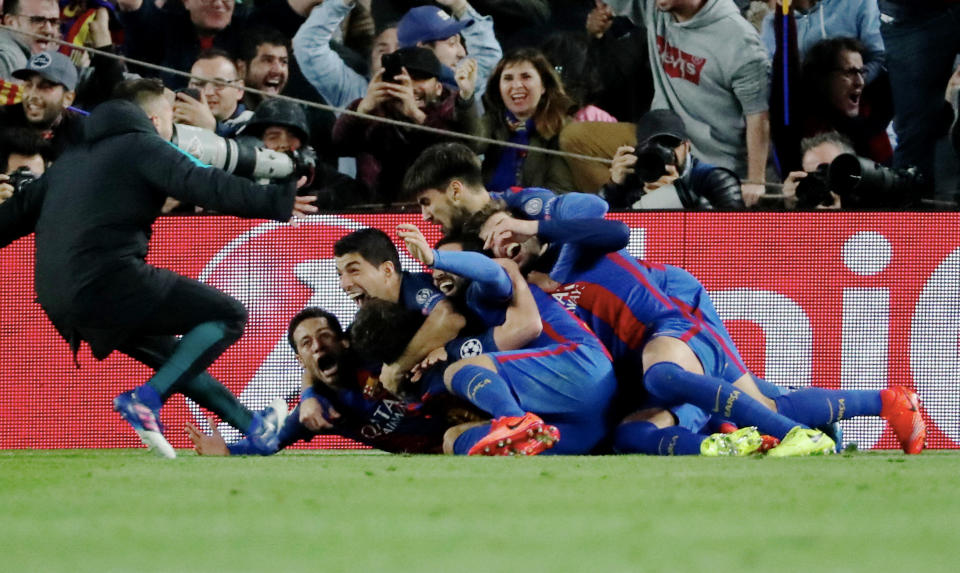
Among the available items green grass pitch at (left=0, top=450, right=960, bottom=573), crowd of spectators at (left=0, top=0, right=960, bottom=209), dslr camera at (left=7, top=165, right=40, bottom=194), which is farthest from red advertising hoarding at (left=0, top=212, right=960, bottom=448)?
green grass pitch at (left=0, top=450, right=960, bottom=573)

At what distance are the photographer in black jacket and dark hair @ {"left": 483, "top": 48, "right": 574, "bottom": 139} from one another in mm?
2523

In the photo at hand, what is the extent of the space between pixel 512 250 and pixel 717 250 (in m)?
1.63

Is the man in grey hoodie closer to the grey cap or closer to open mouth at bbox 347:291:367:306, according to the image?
open mouth at bbox 347:291:367:306

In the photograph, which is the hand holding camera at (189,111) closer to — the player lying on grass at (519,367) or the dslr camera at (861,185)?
the player lying on grass at (519,367)

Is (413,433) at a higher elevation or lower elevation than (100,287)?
lower

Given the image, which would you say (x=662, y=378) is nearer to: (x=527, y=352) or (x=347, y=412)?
(x=527, y=352)

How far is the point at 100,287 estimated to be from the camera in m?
5.86

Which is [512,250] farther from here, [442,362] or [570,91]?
[570,91]

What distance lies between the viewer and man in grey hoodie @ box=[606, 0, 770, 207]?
8.05 m

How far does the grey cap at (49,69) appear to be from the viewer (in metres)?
8.12

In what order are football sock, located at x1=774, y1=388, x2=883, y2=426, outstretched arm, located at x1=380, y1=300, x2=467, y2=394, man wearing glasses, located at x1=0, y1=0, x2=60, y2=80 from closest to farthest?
football sock, located at x1=774, y1=388, x2=883, y2=426 → outstretched arm, located at x1=380, y1=300, x2=467, y2=394 → man wearing glasses, located at x1=0, y1=0, x2=60, y2=80

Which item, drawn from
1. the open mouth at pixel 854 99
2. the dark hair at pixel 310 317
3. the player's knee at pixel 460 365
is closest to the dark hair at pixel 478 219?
the player's knee at pixel 460 365

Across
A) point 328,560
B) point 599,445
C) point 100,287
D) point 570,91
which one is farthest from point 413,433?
point 328,560

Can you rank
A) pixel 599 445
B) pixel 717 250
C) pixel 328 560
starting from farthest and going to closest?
pixel 717 250, pixel 599 445, pixel 328 560
